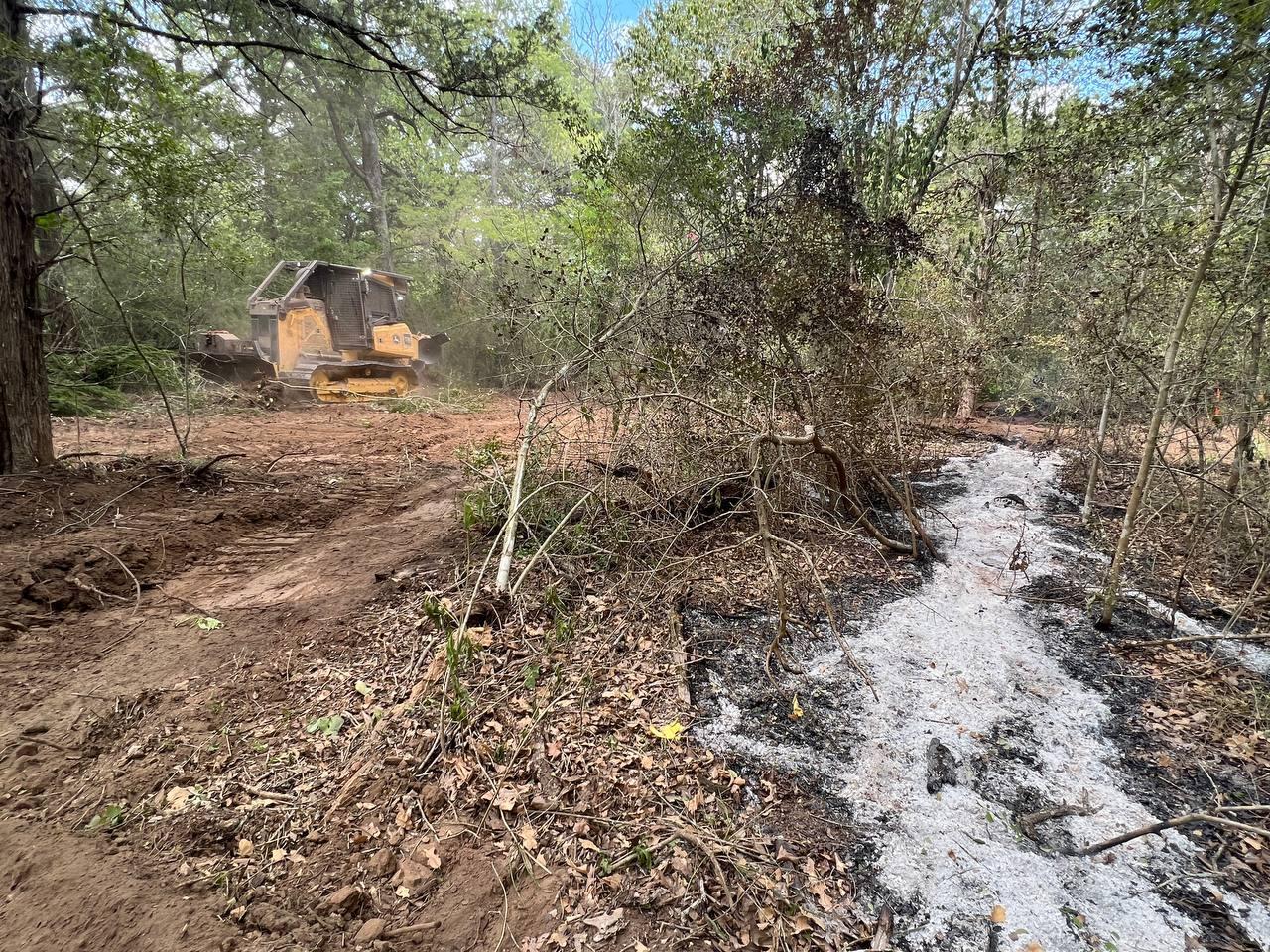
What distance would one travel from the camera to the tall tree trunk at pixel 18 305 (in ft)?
14.6

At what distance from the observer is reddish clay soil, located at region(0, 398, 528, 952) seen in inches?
79.7

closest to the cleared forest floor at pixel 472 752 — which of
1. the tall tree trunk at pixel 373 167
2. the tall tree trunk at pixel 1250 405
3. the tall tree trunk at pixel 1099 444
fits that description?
the tall tree trunk at pixel 1250 405

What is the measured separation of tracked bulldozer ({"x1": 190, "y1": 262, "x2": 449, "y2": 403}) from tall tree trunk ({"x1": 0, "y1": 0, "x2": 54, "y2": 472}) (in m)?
5.91

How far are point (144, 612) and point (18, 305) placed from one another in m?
3.31

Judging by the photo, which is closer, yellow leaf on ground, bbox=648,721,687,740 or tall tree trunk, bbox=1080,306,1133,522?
yellow leaf on ground, bbox=648,721,687,740

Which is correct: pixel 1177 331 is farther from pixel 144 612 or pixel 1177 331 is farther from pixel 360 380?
pixel 360 380

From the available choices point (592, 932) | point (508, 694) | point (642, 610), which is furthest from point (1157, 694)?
point (508, 694)

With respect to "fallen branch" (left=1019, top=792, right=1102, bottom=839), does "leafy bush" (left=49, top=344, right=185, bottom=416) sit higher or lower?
higher

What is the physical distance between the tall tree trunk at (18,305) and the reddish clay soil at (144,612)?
45cm

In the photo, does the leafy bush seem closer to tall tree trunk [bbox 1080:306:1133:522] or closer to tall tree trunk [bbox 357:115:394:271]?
tall tree trunk [bbox 357:115:394:271]

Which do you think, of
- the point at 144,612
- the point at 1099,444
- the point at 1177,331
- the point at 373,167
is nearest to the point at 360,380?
the point at 144,612

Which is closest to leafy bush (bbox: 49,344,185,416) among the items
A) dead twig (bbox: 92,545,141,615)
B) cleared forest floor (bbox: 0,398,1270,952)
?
cleared forest floor (bbox: 0,398,1270,952)

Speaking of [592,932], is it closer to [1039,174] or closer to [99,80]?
[99,80]

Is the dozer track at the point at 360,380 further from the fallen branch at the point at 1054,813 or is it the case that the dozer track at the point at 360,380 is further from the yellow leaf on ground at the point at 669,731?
the fallen branch at the point at 1054,813
